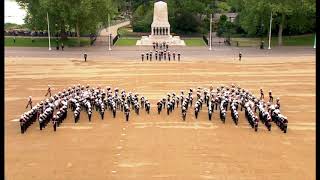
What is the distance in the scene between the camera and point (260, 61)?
136 feet

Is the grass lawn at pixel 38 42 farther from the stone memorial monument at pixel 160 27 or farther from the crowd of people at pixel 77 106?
the crowd of people at pixel 77 106

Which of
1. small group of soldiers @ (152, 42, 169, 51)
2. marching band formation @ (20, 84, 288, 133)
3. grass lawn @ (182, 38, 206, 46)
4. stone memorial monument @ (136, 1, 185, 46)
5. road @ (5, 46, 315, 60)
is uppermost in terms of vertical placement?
stone memorial monument @ (136, 1, 185, 46)

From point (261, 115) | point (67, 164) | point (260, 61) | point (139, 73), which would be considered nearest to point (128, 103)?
point (261, 115)

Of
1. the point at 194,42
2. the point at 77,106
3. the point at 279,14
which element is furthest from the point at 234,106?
the point at 194,42

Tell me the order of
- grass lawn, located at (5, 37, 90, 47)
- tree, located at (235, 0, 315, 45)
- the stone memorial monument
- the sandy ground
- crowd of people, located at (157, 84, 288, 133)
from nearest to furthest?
the sandy ground, crowd of people, located at (157, 84, 288, 133), tree, located at (235, 0, 315, 45), grass lawn, located at (5, 37, 90, 47), the stone memorial monument

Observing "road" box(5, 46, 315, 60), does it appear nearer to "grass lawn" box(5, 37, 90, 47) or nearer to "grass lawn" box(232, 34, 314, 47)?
"grass lawn" box(5, 37, 90, 47)

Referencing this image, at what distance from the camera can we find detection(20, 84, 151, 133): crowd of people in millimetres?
20609

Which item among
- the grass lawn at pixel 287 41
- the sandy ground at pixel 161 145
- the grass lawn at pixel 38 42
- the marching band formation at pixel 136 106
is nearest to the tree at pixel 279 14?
the grass lawn at pixel 287 41

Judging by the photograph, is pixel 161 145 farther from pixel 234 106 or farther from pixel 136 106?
pixel 234 106

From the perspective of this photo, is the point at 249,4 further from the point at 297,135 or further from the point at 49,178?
the point at 49,178

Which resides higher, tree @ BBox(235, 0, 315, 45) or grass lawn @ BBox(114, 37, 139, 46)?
tree @ BBox(235, 0, 315, 45)

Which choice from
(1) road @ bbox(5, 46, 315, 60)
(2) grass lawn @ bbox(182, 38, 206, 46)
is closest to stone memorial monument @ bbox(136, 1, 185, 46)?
(2) grass lawn @ bbox(182, 38, 206, 46)

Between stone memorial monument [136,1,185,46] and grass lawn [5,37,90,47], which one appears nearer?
grass lawn [5,37,90,47]
